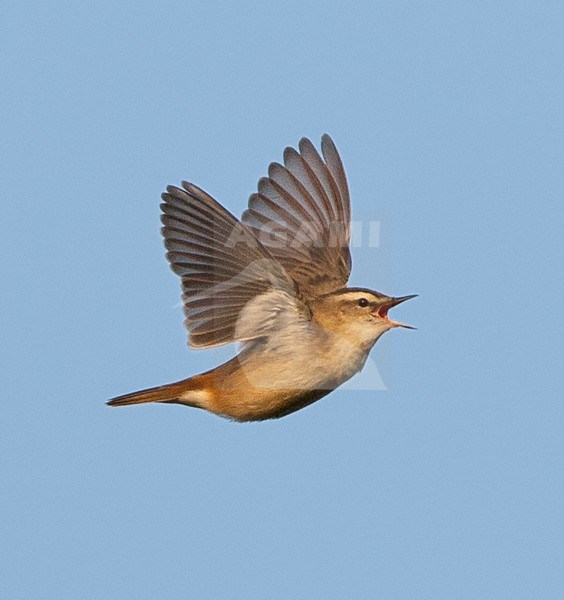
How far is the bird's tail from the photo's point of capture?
8.09 m

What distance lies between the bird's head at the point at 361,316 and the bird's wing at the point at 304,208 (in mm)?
914

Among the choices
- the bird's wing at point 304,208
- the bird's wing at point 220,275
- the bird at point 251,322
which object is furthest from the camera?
the bird's wing at point 304,208

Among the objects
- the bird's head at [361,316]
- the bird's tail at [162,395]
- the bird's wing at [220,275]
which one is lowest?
the bird's tail at [162,395]

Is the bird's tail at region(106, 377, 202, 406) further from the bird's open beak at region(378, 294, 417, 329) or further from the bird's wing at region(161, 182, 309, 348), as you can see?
the bird's open beak at region(378, 294, 417, 329)

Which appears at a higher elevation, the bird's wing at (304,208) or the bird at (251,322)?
the bird's wing at (304,208)

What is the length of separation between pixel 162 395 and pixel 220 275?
2.92ft

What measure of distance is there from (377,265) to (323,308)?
0.65m

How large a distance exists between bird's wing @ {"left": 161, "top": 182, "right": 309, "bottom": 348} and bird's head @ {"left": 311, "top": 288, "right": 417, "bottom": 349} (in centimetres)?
22

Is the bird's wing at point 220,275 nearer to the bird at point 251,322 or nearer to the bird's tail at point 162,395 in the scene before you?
the bird at point 251,322

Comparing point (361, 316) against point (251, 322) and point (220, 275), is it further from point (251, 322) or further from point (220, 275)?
point (220, 275)

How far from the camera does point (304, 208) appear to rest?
30.0 ft

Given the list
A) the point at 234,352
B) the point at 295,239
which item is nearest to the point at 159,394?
the point at 234,352

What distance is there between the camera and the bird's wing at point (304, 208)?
29.6ft

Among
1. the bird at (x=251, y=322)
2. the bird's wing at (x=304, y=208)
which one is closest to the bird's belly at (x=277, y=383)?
the bird at (x=251, y=322)
